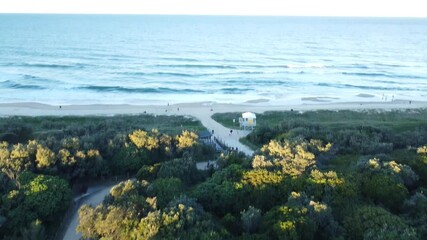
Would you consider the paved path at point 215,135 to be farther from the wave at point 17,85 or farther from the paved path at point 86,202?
the wave at point 17,85

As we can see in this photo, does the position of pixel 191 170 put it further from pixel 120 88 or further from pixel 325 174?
pixel 120 88

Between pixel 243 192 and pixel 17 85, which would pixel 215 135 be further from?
pixel 17 85

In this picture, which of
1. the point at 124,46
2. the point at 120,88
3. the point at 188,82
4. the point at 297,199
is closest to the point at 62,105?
the point at 120,88

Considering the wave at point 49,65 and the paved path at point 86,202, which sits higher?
the wave at point 49,65

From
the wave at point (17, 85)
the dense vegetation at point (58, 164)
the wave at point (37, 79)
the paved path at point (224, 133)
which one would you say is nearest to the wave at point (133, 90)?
the wave at point (37, 79)

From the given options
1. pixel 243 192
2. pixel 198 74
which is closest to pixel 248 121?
pixel 243 192

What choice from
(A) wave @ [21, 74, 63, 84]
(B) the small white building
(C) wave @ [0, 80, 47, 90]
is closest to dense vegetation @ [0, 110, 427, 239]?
(B) the small white building

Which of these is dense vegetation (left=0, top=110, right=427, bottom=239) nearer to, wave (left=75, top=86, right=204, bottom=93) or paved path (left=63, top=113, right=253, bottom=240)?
paved path (left=63, top=113, right=253, bottom=240)
